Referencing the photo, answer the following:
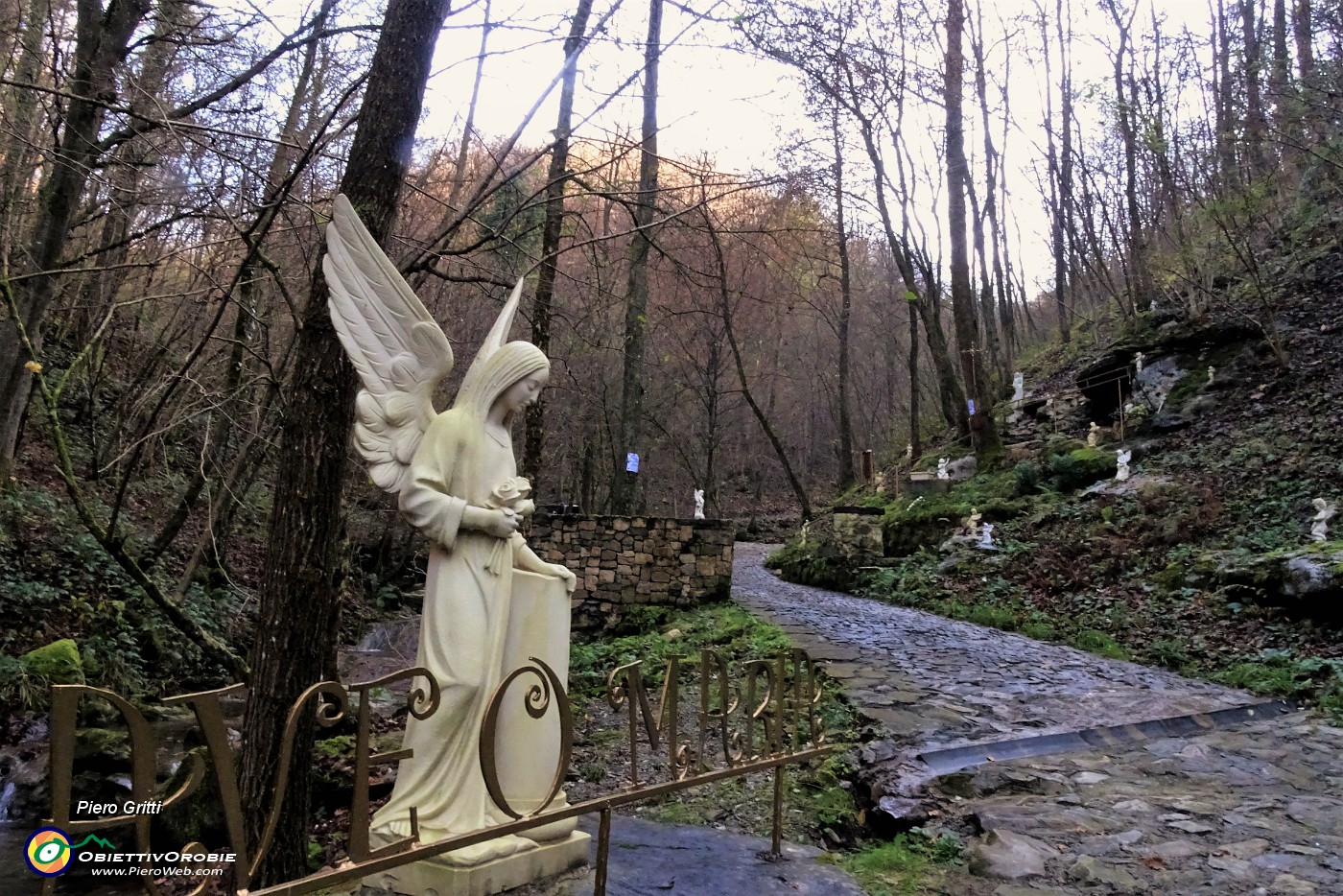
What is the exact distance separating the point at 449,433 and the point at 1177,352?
56.8 feet

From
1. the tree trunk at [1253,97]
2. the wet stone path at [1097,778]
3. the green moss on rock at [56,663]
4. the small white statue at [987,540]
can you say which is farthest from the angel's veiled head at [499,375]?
the tree trunk at [1253,97]

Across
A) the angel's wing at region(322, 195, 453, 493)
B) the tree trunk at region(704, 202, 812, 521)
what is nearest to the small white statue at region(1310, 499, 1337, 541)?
the tree trunk at region(704, 202, 812, 521)

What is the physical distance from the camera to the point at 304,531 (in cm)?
418

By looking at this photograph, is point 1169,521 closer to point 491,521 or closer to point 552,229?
point 552,229

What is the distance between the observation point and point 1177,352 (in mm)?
16797

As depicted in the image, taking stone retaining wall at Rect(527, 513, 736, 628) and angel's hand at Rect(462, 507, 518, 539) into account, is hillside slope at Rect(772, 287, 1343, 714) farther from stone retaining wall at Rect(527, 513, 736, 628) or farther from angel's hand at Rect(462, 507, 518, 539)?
angel's hand at Rect(462, 507, 518, 539)

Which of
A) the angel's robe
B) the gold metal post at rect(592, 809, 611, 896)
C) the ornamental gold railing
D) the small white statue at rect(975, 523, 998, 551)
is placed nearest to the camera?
the ornamental gold railing

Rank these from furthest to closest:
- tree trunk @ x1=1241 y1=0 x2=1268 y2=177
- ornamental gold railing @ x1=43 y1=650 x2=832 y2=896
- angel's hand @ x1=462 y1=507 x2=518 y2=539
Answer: tree trunk @ x1=1241 y1=0 x2=1268 y2=177
angel's hand @ x1=462 y1=507 x2=518 y2=539
ornamental gold railing @ x1=43 y1=650 x2=832 y2=896

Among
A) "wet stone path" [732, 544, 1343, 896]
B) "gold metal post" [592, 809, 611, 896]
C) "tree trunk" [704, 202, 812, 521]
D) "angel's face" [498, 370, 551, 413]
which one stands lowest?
"wet stone path" [732, 544, 1343, 896]

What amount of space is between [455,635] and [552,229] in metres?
7.29

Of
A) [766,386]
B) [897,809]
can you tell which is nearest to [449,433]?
[897,809]

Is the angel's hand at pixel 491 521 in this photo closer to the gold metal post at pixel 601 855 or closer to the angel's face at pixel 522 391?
the angel's face at pixel 522 391

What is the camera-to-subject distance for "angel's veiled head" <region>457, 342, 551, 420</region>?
3736mm

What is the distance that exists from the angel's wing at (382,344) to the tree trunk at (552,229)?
6.39 ft
